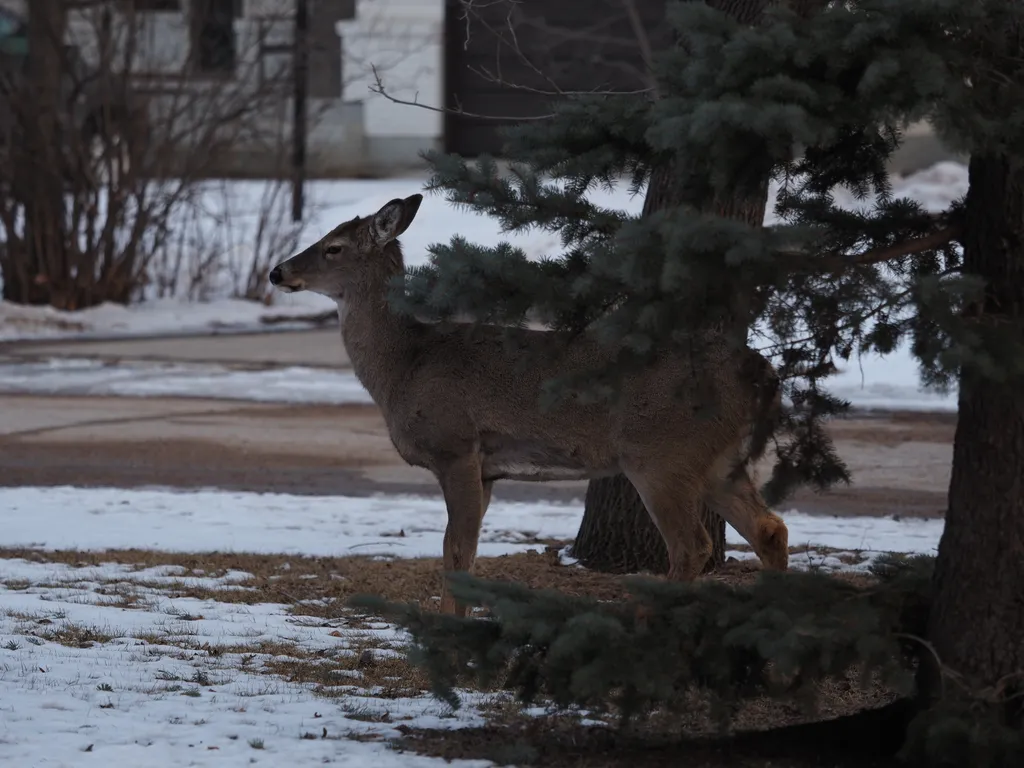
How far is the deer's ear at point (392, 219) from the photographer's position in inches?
306

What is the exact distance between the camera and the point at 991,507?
15.9 feet

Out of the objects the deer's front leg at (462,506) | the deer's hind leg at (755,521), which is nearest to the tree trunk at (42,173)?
the deer's front leg at (462,506)

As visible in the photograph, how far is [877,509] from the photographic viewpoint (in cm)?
1097

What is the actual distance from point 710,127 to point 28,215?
18.5 meters

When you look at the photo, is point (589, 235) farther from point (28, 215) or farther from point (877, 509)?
point (28, 215)

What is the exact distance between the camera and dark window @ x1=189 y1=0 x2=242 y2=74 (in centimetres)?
2177

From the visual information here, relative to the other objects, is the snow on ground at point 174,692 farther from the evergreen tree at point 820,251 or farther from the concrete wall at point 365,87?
the concrete wall at point 365,87

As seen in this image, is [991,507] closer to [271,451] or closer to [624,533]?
[624,533]

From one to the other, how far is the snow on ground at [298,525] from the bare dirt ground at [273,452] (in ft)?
1.69

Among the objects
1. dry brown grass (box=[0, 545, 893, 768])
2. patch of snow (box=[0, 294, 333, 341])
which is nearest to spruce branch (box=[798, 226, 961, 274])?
dry brown grass (box=[0, 545, 893, 768])

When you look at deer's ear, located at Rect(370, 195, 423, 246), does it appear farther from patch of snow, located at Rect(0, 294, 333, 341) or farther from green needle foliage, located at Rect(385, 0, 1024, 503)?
patch of snow, located at Rect(0, 294, 333, 341)

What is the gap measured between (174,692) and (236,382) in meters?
11.2

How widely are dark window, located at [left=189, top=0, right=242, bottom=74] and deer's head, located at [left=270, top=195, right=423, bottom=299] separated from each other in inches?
564

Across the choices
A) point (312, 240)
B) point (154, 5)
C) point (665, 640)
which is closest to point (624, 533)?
point (665, 640)
